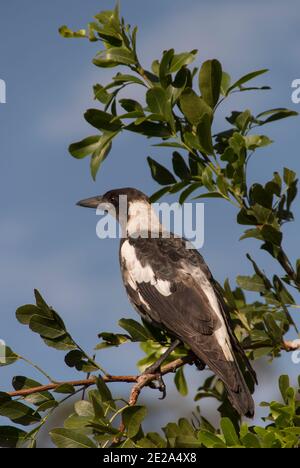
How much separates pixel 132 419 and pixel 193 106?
2010 millimetres

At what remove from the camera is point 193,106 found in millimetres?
4887

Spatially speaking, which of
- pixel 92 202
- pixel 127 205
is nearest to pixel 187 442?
pixel 127 205

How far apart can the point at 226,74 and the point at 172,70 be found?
1.82 ft

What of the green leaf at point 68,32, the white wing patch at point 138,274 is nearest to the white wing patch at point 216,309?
the white wing patch at point 138,274

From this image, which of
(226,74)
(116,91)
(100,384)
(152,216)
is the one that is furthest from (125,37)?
(152,216)

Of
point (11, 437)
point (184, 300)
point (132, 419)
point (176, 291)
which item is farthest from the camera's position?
point (176, 291)

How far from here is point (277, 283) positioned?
504cm

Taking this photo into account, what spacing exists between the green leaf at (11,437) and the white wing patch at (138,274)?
7.81 ft

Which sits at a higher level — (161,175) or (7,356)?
(161,175)

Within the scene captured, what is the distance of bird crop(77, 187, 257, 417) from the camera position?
5.73 metres

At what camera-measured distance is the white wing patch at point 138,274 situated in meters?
6.71

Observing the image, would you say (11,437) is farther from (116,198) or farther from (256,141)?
(116,198)
